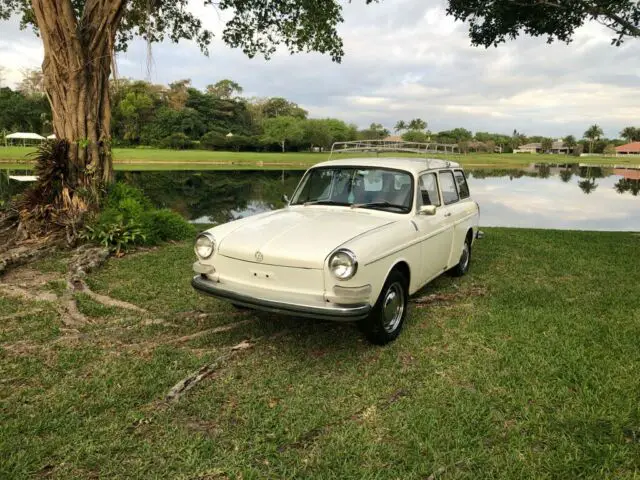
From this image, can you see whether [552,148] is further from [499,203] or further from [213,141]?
[499,203]

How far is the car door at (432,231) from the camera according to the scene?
16.1ft

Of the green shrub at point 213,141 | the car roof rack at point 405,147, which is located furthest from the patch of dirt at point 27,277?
the green shrub at point 213,141

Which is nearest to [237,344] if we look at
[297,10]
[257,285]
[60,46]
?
[257,285]

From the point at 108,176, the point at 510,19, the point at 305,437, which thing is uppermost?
the point at 510,19

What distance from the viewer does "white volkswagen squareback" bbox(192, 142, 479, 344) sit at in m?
3.69

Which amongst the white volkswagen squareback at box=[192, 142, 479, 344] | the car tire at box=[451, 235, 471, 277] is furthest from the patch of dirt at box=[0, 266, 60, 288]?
the car tire at box=[451, 235, 471, 277]

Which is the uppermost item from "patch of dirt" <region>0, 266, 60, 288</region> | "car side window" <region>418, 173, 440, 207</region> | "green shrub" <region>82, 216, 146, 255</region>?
"car side window" <region>418, 173, 440, 207</region>

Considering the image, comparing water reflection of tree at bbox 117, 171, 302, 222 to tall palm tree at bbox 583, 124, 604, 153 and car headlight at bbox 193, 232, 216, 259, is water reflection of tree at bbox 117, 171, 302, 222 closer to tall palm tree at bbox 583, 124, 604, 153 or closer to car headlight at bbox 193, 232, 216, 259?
car headlight at bbox 193, 232, 216, 259

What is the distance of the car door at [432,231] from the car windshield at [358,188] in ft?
0.71

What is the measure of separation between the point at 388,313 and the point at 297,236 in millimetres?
1186

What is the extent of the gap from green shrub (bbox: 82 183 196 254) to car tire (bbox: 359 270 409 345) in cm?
530

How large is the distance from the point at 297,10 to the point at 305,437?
35.9ft

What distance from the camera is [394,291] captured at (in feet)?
14.4

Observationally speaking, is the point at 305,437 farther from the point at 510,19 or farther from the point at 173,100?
the point at 173,100
